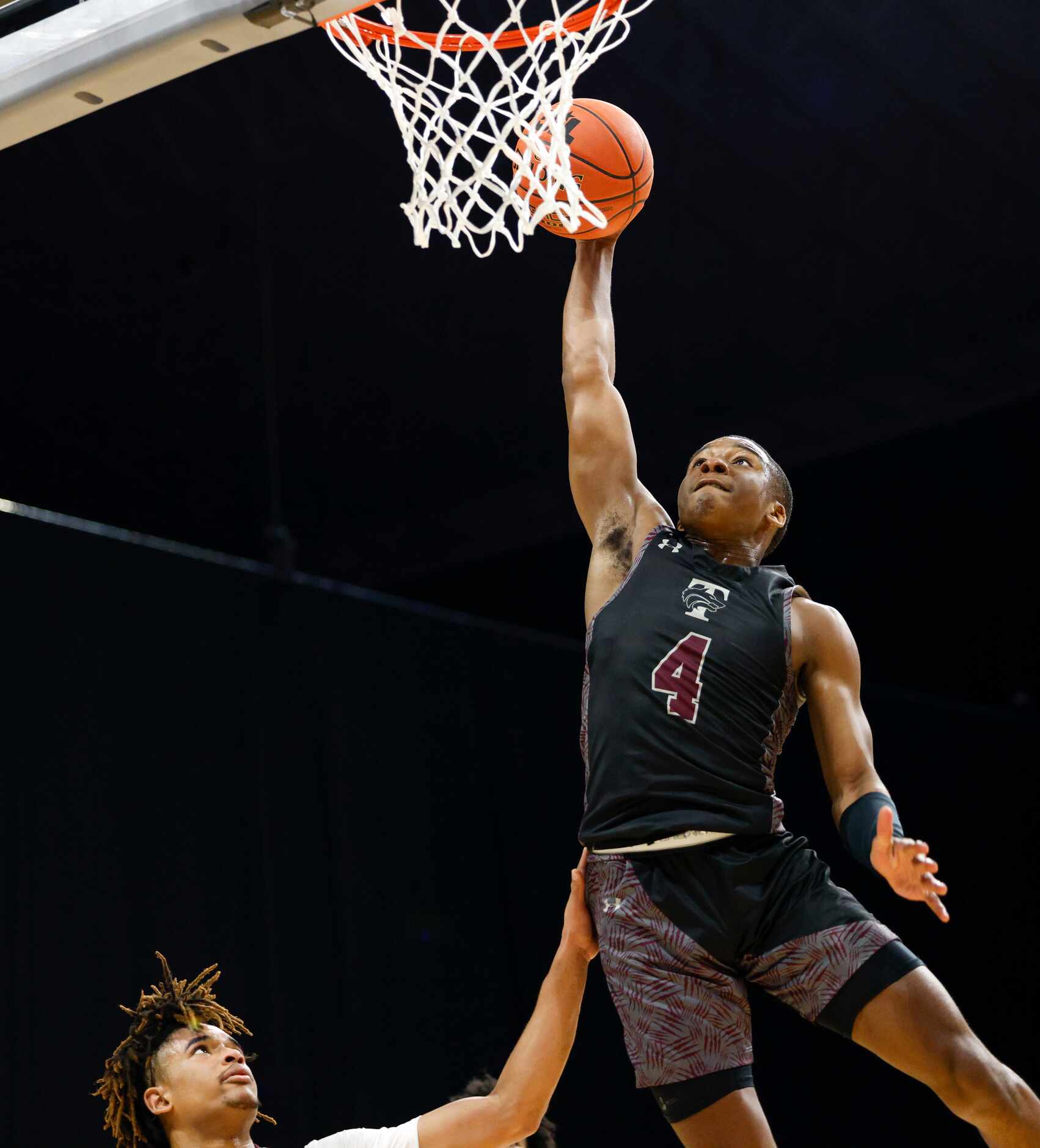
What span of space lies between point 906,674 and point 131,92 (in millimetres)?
7517

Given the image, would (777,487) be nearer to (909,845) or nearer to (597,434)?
(597,434)

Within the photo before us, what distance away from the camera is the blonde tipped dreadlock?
11.1 ft

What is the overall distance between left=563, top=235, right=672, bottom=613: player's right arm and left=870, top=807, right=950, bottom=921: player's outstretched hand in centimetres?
79

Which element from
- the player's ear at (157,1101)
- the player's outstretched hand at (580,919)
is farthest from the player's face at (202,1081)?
the player's outstretched hand at (580,919)

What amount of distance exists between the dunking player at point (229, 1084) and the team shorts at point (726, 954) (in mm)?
300

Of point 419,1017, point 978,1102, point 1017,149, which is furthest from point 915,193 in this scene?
point 978,1102

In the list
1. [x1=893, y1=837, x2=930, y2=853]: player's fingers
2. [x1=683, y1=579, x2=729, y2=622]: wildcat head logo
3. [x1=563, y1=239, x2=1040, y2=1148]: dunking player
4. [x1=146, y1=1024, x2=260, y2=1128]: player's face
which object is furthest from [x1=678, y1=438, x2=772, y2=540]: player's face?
[x1=146, y1=1024, x2=260, y2=1128]: player's face

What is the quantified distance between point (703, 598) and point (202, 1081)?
1.49 meters

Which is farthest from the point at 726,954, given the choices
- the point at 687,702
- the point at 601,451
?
the point at 601,451

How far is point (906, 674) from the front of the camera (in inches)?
381

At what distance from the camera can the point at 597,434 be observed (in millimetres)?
3113

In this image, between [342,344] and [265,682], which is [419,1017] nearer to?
[265,682]

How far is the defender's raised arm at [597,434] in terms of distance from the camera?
307 cm

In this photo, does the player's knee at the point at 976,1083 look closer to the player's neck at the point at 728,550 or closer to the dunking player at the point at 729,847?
the dunking player at the point at 729,847
